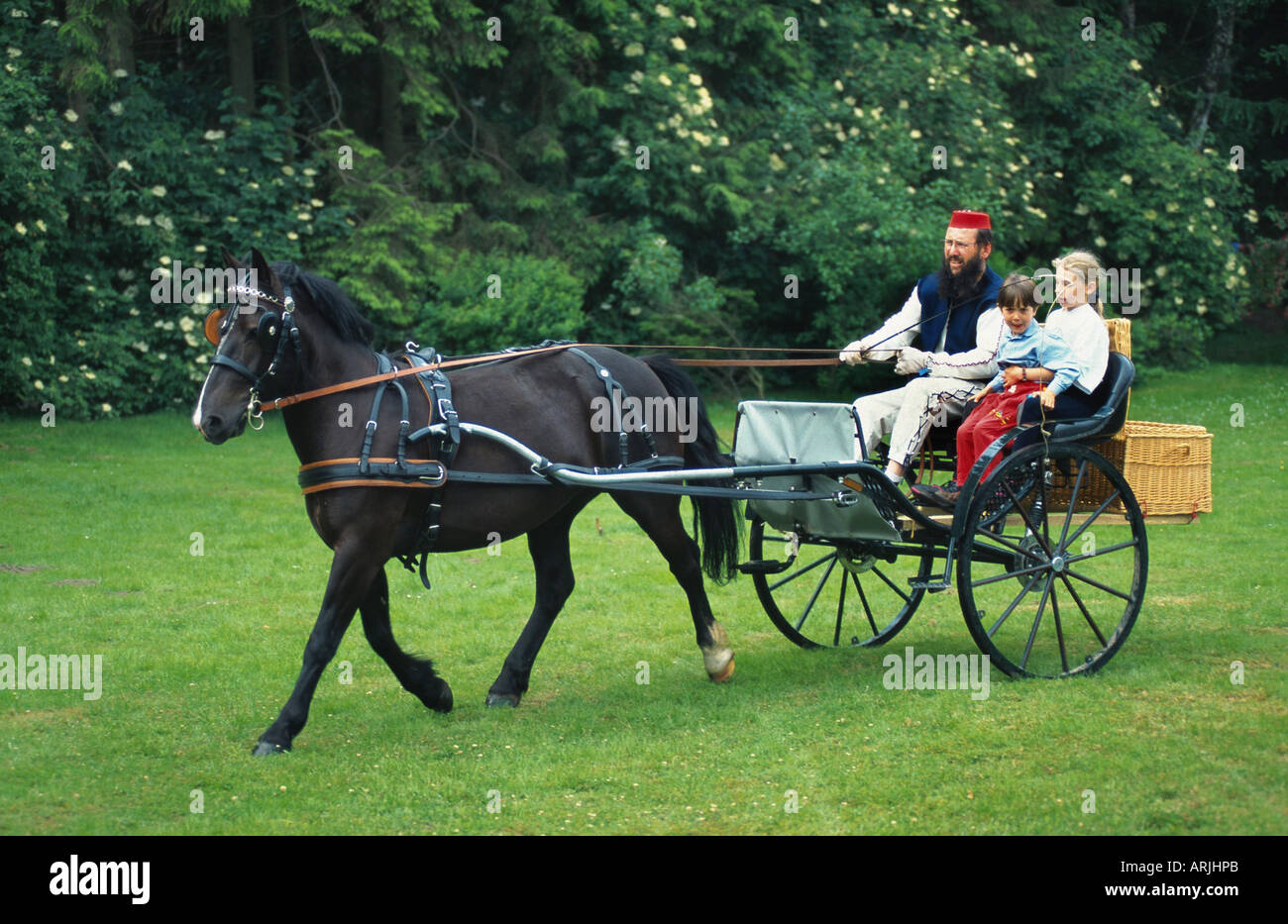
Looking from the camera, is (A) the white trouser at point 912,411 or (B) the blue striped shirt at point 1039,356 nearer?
(B) the blue striped shirt at point 1039,356

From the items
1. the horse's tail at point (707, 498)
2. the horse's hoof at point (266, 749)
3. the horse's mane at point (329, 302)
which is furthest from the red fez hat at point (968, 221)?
the horse's hoof at point (266, 749)

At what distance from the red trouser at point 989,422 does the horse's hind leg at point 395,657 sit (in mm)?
2686

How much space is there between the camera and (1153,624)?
7730 mm

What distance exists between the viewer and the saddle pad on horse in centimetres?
647

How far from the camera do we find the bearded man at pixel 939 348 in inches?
262

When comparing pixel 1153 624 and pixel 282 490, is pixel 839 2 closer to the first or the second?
pixel 282 490

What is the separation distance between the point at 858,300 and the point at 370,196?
21.5 ft

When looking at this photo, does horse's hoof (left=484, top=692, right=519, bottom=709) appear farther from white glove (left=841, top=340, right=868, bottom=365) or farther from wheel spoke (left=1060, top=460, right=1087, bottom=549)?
wheel spoke (left=1060, top=460, right=1087, bottom=549)

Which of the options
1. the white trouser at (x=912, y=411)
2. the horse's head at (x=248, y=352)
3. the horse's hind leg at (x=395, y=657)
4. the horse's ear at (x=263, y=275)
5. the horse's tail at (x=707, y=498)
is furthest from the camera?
the horse's tail at (x=707, y=498)

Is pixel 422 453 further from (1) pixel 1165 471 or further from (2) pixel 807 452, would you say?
(1) pixel 1165 471

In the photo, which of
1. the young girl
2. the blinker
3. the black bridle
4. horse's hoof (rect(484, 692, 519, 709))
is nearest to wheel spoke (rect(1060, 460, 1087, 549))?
the young girl

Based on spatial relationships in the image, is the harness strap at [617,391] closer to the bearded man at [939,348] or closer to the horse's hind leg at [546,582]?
the horse's hind leg at [546,582]

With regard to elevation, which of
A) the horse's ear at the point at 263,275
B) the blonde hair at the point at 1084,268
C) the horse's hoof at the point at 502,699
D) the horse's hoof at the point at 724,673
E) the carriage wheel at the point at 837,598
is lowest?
the horse's hoof at the point at 502,699
